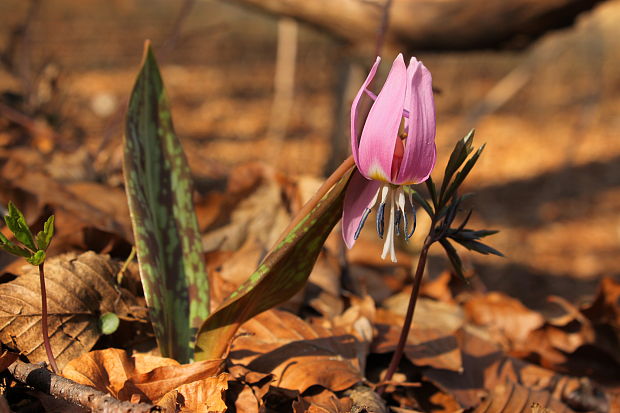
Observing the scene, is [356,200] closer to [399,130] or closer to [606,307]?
[399,130]

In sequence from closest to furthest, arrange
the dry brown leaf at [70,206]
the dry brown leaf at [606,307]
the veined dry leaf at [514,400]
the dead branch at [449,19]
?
the veined dry leaf at [514,400]
the dry brown leaf at [70,206]
the dry brown leaf at [606,307]
the dead branch at [449,19]

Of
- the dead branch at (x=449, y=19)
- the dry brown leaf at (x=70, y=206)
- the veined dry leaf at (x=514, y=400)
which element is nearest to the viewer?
the veined dry leaf at (x=514, y=400)

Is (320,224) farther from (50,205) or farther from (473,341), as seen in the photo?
(50,205)

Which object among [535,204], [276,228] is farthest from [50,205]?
[535,204]

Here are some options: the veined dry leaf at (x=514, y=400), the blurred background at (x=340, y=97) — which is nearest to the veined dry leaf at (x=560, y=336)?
the veined dry leaf at (x=514, y=400)

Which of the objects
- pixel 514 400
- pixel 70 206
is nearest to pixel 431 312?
pixel 514 400

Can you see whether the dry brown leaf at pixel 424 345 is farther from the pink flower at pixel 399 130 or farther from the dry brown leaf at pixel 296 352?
the pink flower at pixel 399 130
